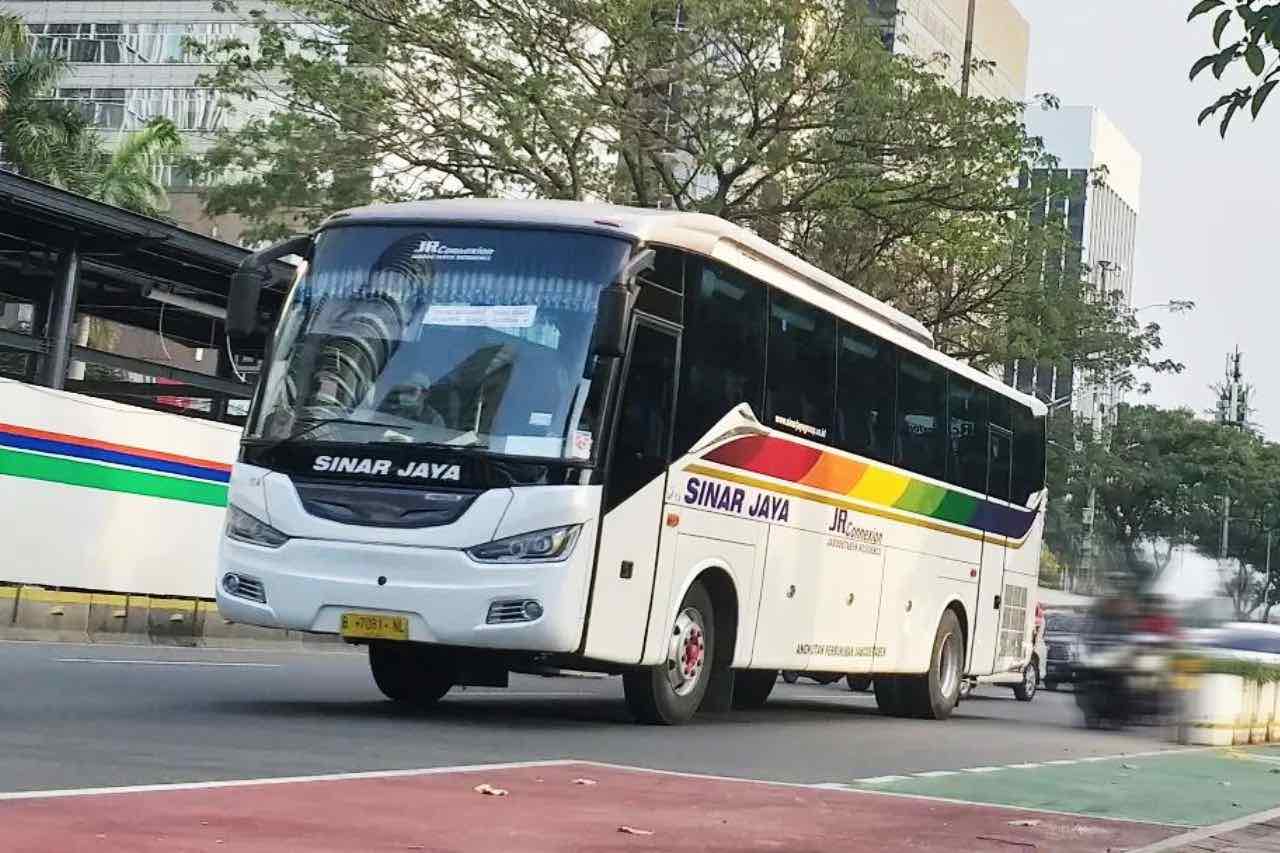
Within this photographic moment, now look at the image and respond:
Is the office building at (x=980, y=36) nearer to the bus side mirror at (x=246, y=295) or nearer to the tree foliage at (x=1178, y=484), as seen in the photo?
the tree foliage at (x=1178, y=484)

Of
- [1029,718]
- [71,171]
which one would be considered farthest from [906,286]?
[71,171]

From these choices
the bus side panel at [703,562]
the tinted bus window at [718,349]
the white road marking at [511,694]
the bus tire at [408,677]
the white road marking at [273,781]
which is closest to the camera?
the white road marking at [273,781]

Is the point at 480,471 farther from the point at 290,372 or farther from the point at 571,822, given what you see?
the point at 571,822

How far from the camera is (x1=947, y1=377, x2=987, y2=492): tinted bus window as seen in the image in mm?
20594

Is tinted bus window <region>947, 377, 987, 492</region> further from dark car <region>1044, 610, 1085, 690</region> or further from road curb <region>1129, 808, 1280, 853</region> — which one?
dark car <region>1044, 610, 1085, 690</region>

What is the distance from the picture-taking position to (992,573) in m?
22.3

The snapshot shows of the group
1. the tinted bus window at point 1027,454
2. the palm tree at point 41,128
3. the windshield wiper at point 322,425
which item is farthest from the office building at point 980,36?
the windshield wiper at point 322,425

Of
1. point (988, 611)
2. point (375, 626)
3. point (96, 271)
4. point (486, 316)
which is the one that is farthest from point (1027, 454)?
point (375, 626)

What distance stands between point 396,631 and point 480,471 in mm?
1100

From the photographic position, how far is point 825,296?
57.5 ft

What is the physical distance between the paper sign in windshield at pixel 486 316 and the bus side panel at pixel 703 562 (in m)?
1.64

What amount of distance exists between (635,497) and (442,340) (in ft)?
5.39

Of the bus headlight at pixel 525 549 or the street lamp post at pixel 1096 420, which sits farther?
the street lamp post at pixel 1096 420

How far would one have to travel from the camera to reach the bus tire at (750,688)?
20.5 m
